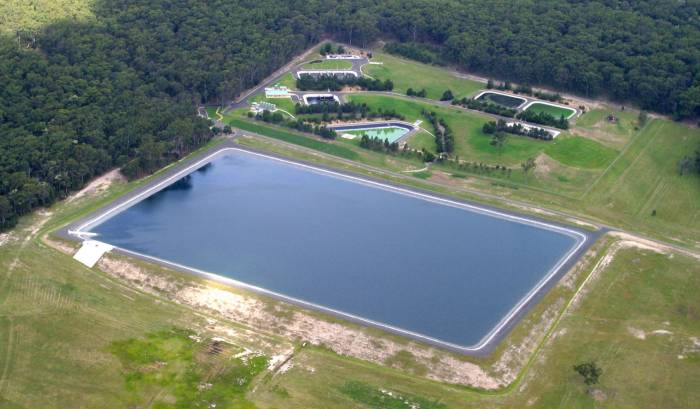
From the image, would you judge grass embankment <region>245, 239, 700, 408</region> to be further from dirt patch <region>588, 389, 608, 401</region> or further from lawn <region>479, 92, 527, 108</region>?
lawn <region>479, 92, 527, 108</region>

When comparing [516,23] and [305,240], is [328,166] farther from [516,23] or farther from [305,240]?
[516,23]

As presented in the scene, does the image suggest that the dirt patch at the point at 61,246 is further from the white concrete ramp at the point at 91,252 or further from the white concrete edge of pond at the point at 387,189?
the white concrete edge of pond at the point at 387,189

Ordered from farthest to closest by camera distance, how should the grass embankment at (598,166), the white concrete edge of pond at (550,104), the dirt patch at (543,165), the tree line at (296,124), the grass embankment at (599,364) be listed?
the white concrete edge of pond at (550,104), the tree line at (296,124), the dirt patch at (543,165), the grass embankment at (598,166), the grass embankment at (599,364)

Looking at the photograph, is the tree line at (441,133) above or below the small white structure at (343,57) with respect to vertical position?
below

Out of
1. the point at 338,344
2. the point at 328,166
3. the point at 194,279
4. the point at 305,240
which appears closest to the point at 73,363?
the point at 194,279

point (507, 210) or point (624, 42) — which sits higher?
point (624, 42)

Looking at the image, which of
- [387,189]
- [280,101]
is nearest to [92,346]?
[387,189]

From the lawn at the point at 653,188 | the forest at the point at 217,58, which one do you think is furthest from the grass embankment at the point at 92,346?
the lawn at the point at 653,188
